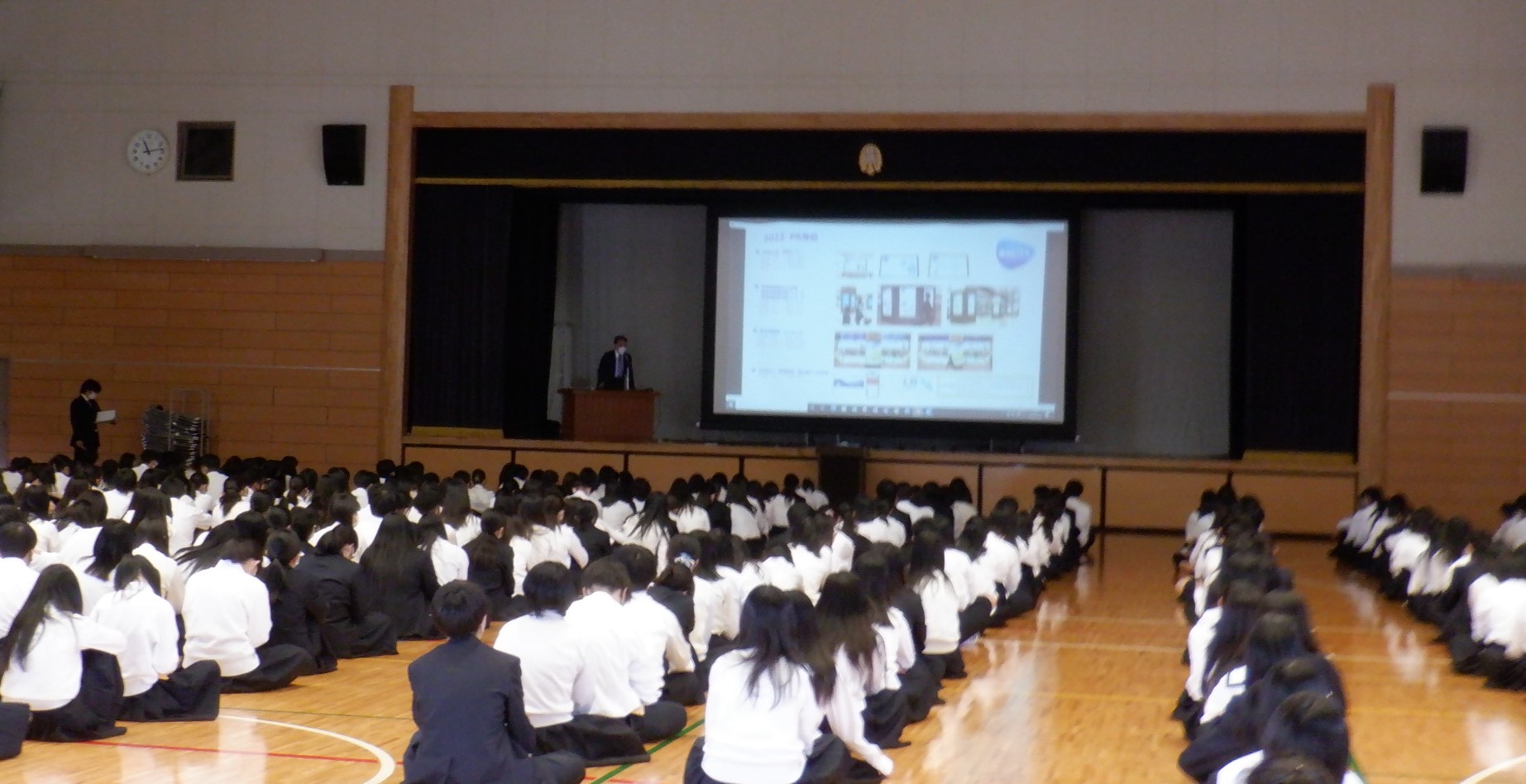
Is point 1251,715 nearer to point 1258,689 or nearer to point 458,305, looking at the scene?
point 1258,689

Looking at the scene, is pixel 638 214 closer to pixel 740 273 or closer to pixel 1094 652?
pixel 740 273

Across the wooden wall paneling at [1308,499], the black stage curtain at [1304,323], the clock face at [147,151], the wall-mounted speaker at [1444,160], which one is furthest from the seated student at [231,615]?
the wall-mounted speaker at [1444,160]

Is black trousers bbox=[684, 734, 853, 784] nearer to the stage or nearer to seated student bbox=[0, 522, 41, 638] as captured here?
seated student bbox=[0, 522, 41, 638]

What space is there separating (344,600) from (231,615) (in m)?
1.05

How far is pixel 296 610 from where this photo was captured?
23.0ft

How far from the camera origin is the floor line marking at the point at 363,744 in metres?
5.18

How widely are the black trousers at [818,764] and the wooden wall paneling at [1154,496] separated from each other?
10265mm

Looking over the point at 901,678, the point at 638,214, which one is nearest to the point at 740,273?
the point at 638,214

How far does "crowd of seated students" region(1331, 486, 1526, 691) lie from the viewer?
7.23 metres

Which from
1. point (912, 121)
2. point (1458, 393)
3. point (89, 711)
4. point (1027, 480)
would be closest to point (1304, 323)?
point (1458, 393)

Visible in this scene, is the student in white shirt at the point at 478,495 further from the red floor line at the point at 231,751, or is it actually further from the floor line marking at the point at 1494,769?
the floor line marking at the point at 1494,769

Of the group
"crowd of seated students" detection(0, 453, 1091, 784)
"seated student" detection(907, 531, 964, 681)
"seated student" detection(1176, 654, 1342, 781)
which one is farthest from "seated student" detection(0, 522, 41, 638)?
"seated student" detection(1176, 654, 1342, 781)

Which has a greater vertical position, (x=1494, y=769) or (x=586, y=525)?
(x=586, y=525)

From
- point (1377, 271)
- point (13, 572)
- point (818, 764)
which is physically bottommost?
point (818, 764)
